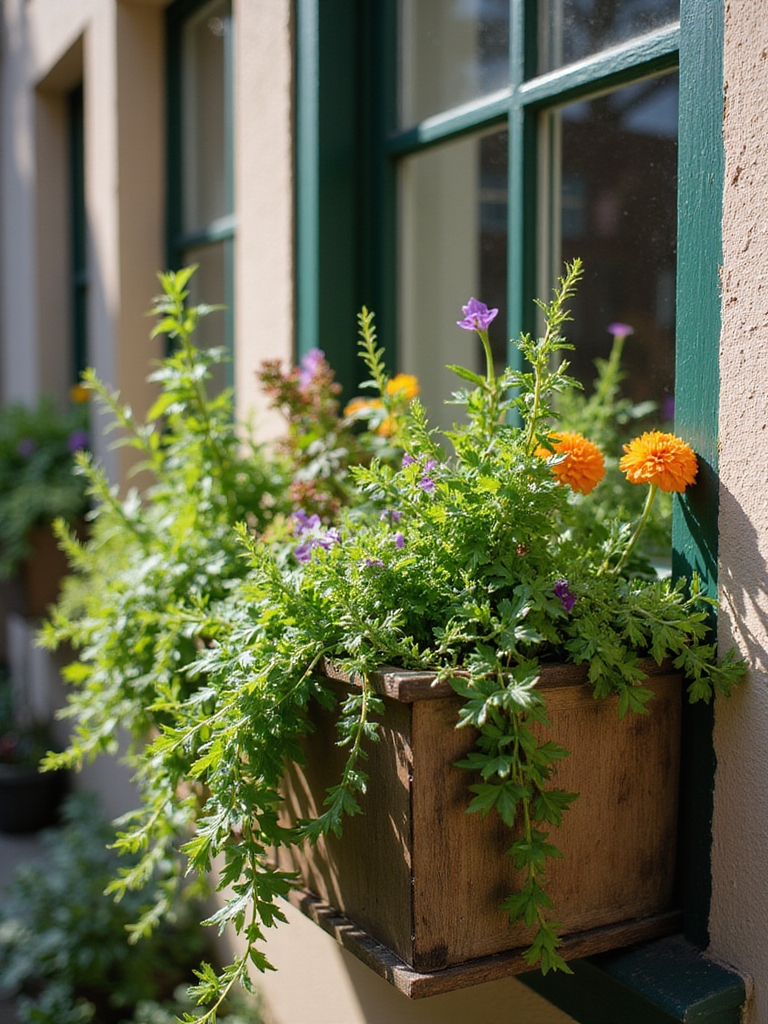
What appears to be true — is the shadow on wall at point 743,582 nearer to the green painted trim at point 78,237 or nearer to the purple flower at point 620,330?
the purple flower at point 620,330

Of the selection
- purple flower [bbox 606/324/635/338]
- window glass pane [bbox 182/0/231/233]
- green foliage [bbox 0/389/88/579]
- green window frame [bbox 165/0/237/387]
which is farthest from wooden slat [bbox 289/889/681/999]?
green foliage [bbox 0/389/88/579]

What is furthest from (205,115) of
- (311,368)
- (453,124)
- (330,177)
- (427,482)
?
(427,482)

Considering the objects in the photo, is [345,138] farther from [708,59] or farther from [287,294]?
[708,59]

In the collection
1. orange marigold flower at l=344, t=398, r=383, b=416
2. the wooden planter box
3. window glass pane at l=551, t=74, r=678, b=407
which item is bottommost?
the wooden planter box

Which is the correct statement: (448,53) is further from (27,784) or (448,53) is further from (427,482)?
(27,784)

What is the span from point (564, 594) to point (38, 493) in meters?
3.07

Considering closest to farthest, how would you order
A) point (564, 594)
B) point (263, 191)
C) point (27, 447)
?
point (564, 594) < point (263, 191) < point (27, 447)

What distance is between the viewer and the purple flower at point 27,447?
4145 millimetres

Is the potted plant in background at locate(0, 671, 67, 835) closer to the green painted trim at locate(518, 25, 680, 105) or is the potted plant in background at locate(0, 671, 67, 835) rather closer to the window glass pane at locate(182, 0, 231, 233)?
the window glass pane at locate(182, 0, 231, 233)

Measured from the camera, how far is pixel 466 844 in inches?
47.4

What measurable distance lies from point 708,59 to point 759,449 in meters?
0.53

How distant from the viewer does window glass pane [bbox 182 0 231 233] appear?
312 cm

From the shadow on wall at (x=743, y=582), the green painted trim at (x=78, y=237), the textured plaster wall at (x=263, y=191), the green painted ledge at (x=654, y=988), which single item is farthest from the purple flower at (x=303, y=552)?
the green painted trim at (x=78, y=237)

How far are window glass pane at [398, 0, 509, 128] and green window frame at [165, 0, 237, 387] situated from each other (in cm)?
86
